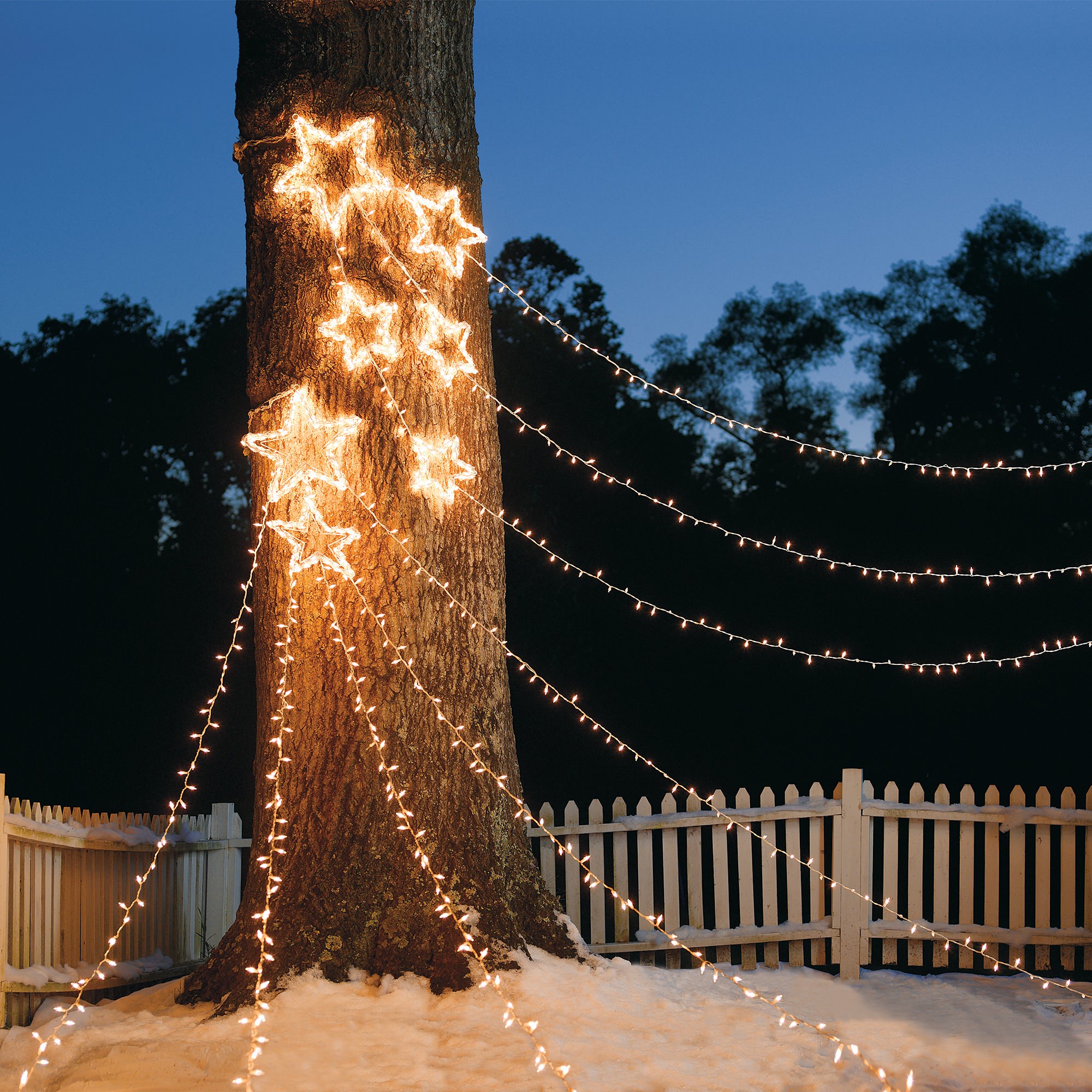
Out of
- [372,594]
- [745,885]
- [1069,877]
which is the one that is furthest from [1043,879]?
Answer: [372,594]

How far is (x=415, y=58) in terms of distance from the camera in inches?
189

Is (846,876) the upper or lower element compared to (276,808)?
lower

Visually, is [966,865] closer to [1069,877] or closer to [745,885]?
[1069,877]

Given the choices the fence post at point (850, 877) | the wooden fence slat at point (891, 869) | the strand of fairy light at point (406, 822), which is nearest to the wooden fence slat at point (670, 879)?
the fence post at point (850, 877)

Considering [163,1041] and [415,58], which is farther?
[415,58]

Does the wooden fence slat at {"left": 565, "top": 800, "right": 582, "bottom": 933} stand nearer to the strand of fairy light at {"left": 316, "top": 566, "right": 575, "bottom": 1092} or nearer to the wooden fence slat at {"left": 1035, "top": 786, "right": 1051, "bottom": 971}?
the strand of fairy light at {"left": 316, "top": 566, "right": 575, "bottom": 1092}

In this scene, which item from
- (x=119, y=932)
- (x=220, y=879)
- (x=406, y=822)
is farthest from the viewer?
(x=220, y=879)

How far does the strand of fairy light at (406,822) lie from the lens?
423cm

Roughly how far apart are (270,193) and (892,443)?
10.7 meters

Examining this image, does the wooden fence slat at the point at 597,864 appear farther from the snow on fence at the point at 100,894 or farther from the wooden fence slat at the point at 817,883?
the snow on fence at the point at 100,894

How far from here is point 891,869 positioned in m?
6.07

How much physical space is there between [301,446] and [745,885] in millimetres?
3421

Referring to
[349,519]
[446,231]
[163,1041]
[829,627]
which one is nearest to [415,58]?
[446,231]

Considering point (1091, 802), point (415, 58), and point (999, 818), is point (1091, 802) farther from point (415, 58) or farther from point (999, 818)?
point (415, 58)
